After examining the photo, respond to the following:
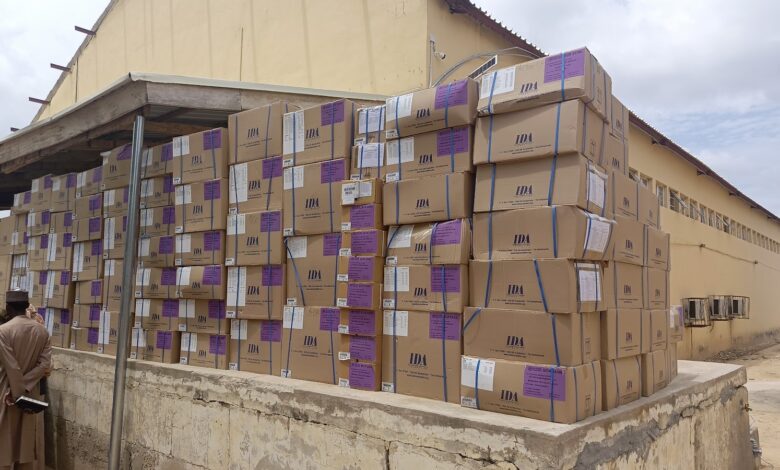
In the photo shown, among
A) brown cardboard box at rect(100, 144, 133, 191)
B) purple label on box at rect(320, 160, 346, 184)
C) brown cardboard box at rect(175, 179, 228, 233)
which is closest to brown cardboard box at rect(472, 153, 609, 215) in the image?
purple label on box at rect(320, 160, 346, 184)

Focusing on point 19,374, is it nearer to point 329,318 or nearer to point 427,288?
point 329,318

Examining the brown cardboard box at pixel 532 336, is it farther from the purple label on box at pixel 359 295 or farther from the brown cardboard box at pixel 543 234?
the purple label on box at pixel 359 295

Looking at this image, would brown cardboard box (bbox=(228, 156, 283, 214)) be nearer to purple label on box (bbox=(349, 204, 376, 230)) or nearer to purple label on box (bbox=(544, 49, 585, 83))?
purple label on box (bbox=(349, 204, 376, 230))

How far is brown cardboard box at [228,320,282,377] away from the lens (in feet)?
14.9

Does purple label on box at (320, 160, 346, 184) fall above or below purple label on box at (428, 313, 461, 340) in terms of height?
above

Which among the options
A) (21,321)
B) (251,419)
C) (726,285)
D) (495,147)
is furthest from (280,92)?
(726,285)

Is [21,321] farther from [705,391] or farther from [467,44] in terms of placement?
[467,44]

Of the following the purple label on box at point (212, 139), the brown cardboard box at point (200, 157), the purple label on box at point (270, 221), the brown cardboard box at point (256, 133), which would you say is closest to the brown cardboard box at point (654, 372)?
the purple label on box at point (270, 221)

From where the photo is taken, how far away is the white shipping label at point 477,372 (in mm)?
3266

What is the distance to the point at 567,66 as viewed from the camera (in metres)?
3.33

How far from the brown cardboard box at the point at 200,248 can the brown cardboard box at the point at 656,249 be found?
3.26 metres

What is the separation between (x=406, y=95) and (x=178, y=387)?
2940 millimetres

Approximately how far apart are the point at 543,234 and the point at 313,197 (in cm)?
181

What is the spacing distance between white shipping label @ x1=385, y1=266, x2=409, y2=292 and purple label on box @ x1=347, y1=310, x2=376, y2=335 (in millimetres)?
206
